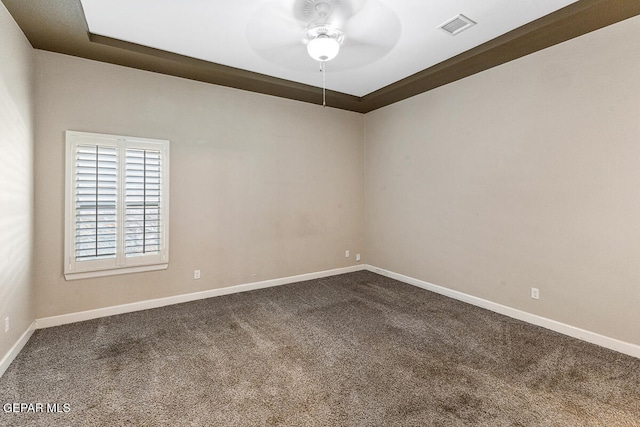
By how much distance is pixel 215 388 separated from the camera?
2.21 metres

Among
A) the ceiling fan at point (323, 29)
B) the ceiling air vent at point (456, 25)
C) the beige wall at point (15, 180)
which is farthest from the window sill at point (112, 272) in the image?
the ceiling air vent at point (456, 25)

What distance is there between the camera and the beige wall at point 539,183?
2.74m

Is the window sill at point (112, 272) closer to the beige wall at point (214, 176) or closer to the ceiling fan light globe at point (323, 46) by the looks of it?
the beige wall at point (214, 176)

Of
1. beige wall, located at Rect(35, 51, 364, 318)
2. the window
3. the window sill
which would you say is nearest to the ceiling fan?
beige wall, located at Rect(35, 51, 364, 318)

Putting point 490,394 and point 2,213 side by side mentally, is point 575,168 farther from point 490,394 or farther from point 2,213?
point 2,213

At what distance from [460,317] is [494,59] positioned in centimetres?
297

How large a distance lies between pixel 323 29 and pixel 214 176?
235 cm

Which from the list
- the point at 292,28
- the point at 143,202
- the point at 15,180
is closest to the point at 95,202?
the point at 143,202

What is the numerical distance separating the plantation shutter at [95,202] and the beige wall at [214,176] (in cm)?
18

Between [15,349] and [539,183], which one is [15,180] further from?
[539,183]

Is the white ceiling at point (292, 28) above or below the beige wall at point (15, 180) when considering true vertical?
above

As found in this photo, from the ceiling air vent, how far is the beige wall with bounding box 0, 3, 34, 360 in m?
3.81

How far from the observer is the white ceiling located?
2.66 meters

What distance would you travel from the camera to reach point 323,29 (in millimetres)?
2828
